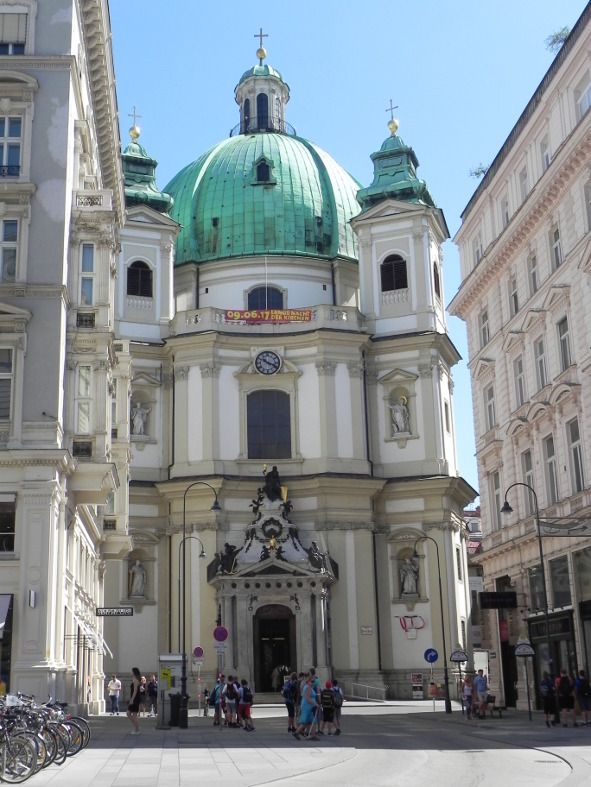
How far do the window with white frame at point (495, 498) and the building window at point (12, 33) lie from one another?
23835 mm

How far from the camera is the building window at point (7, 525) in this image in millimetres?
30922

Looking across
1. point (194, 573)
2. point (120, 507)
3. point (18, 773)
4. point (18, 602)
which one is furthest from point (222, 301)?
point (18, 773)

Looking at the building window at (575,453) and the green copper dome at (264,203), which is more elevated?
the green copper dome at (264,203)

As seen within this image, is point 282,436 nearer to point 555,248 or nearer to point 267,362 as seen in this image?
point 267,362

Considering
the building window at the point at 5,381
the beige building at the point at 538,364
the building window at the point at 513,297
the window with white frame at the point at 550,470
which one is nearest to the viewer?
the building window at the point at 5,381

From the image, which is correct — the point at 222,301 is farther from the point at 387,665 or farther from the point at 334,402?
the point at 387,665

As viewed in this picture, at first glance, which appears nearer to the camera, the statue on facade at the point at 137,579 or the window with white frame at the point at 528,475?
the window with white frame at the point at 528,475

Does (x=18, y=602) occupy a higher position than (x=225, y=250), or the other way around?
(x=225, y=250)

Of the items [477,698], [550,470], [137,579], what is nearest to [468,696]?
[477,698]

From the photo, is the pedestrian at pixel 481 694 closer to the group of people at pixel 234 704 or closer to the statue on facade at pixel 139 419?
the group of people at pixel 234 704

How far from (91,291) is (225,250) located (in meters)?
32.7

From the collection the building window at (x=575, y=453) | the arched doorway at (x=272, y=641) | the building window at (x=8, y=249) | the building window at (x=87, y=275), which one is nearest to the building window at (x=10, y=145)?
the building window at (x=8, y=249)

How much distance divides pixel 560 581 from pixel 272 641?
842 inches

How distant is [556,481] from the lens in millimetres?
37781
